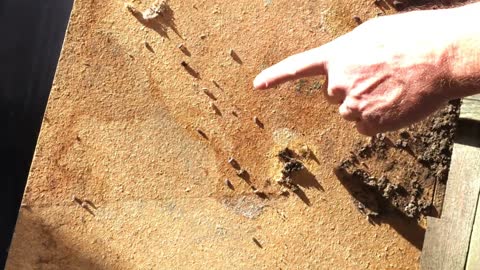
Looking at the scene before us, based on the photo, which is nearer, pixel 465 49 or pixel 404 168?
pixel 465 49

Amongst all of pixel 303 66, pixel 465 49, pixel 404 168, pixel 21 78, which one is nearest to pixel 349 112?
pixel 303 66

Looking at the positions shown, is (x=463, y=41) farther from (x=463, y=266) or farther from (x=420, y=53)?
(x=463, y=266)

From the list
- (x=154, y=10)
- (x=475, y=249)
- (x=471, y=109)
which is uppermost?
(x=154, y=10)

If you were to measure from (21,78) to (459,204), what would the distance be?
1504mm

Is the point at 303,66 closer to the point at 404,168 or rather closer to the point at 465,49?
the point at 465,49

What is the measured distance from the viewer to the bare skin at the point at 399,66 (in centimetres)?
101

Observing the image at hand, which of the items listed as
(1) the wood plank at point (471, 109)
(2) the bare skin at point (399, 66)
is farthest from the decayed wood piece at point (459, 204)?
(2) the bare skin at point (399, 66)

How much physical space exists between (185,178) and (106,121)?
23cm

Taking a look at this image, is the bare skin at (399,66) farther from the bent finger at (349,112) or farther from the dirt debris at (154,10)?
the dirt debris at (154,10)

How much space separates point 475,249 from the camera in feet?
5.13

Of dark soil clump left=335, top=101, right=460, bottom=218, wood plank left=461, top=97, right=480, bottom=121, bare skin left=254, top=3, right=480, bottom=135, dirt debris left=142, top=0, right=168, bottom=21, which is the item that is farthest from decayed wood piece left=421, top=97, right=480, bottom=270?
dirt debris left=142, top=0, right=168, bottom=21

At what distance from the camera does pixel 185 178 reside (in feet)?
4.66

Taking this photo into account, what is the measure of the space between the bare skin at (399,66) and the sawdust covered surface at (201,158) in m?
0.28

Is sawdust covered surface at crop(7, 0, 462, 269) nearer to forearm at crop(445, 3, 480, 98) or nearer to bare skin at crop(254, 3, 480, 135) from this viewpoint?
bare skin at crop(254, 3, 480, 135)
